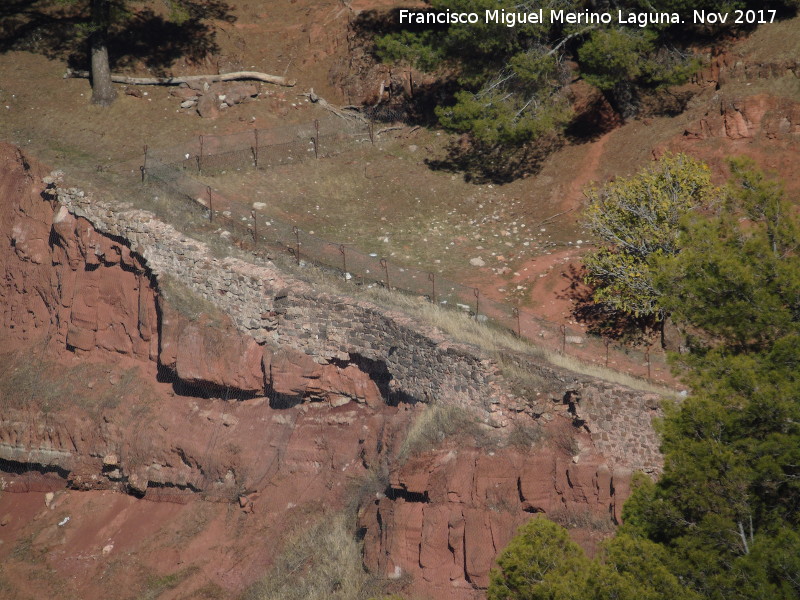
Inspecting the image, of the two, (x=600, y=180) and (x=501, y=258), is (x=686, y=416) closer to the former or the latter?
(x=501, y=258)

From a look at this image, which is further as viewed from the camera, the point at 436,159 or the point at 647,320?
the point at 436,159

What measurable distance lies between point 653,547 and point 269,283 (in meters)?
12.8

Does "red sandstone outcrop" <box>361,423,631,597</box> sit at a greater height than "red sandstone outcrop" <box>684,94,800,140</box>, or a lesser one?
lesser

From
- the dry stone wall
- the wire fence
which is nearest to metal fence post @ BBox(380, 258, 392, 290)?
the wire fence

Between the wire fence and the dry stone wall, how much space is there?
1966 millimetres

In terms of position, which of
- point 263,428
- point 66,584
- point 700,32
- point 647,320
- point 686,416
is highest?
point 700,32

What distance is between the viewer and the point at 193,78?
34.0 meters

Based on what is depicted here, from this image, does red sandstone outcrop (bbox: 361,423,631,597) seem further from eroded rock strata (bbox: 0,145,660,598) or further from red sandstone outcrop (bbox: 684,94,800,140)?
red sandstone outcrop (bbox: 684,94,800,140)

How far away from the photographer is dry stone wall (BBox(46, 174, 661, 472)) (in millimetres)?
18812

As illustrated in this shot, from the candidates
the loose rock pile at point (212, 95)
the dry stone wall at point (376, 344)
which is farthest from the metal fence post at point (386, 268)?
the loose rock pile at point (212, 95)

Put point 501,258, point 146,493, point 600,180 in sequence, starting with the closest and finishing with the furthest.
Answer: point 146,493
point 501,258
point 600,180

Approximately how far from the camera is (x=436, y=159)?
1267 inches

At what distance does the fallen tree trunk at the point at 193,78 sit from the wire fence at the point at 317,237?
2996 mm

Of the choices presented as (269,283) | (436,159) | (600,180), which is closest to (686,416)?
(269,283)
